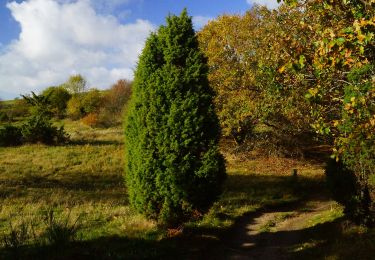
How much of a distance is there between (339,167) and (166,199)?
654 centimetres

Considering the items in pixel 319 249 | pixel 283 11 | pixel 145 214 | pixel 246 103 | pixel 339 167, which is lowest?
pixel 319 249

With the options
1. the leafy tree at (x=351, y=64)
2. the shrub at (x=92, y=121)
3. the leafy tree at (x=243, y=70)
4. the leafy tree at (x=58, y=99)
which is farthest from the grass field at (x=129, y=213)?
the leafy tree at (x=58, y=99)

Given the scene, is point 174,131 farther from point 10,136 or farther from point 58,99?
→ point 58,99

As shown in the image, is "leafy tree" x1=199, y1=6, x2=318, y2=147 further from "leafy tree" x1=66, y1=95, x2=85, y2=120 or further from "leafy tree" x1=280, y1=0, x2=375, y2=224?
"leafy tree" x1=66, y1=95, x2=85, y2=120

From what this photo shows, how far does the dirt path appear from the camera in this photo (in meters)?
12.7

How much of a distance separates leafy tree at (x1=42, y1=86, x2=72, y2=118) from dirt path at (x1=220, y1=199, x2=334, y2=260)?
6436 centimetres

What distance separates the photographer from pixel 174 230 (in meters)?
12.8

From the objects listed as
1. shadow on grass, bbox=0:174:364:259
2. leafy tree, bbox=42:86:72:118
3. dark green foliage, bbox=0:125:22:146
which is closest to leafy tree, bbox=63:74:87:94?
leafy tree, bbox=42:86:72:118

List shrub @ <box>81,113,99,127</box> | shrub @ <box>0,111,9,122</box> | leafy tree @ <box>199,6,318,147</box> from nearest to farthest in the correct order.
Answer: leafy tree @ <box>199,6,318,147</box> < shrub @ <box>81,113,99,127</box> < shrub @ <box>0,111,9,122</box>

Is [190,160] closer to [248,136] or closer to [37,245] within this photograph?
[37,245]

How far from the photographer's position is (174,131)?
12750 millimetres

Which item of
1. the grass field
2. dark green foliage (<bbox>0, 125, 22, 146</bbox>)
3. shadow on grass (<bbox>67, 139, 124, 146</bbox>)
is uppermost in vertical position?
dark green foliage (<bbox>0, 125, 22, 146</bbox>)

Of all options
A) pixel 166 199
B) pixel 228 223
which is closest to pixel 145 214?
pixel 166 199

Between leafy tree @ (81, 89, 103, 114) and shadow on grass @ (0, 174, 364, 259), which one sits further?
leafy tree @ (81, 89, 103, 114)
